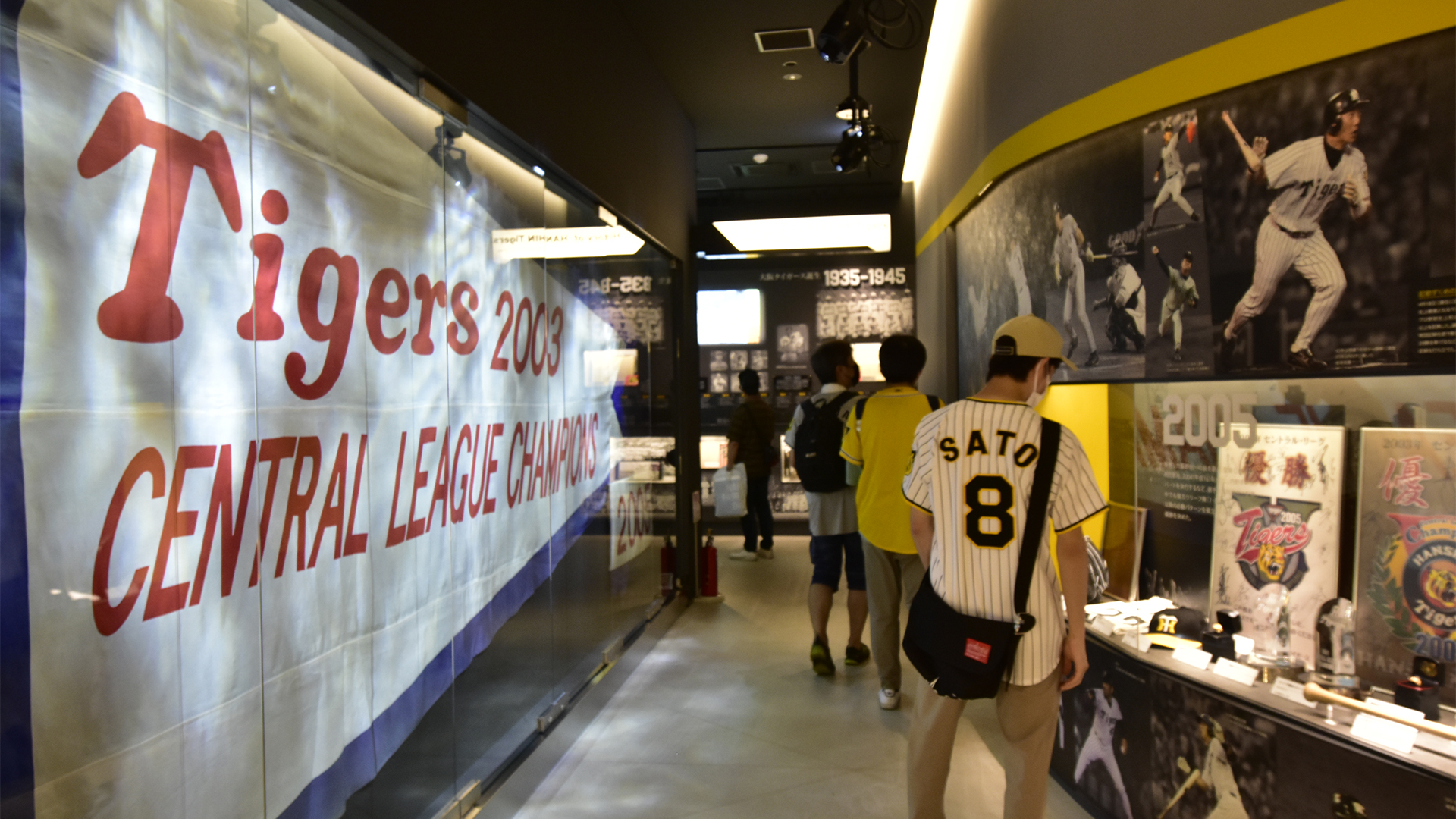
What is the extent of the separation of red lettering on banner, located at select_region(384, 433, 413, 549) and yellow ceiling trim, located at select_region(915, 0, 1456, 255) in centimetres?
239

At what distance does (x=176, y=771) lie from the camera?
147cm

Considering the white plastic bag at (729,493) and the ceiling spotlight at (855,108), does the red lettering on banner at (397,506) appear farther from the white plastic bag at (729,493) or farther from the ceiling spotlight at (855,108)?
the ceiling spotlight at (855,108)

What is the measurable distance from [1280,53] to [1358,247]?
55 cm

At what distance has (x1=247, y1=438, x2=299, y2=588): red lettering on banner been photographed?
5.52 feet

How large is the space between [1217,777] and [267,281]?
105 inches

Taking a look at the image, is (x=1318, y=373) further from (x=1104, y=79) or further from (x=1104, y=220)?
(x=1104, y=79)

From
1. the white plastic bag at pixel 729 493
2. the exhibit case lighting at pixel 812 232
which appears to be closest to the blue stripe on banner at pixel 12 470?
the white plastic bag at pixel 729 493

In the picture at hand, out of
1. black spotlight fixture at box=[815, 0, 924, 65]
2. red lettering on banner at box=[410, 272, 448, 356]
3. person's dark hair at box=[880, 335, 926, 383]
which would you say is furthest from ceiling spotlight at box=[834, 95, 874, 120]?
red lettering on banner at box=[410, 272, 448, 356]

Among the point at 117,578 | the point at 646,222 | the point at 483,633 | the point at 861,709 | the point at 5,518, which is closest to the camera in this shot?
the point at 5,518

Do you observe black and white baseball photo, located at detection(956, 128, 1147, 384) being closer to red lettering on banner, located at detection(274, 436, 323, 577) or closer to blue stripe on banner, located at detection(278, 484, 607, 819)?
blue stripe on banner, located at detection(278, 484, 607, 819)

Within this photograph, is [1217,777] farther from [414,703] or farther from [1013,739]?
[414,703]

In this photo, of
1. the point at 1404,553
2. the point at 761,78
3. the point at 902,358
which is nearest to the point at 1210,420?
the point at 1404,553

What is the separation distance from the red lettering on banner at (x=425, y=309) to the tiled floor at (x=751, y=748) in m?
1.62

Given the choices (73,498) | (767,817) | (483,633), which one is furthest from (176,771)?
(767,817)
